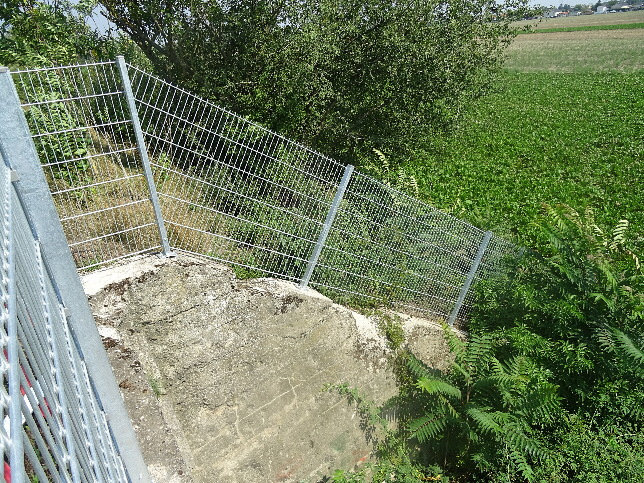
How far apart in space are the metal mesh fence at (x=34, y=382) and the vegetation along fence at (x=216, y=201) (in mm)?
2091

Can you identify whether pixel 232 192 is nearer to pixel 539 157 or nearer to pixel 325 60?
pixel 325 60

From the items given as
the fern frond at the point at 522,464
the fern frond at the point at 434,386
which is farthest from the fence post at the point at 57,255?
the fern frond at the point at 522,464

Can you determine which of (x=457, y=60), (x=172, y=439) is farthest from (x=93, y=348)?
(x=457, y=60)

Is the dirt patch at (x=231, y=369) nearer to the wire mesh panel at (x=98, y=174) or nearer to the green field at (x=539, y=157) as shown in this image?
the wire mesh panel at (x=98, y=174)

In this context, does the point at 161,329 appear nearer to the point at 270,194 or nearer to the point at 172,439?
the point at 172,439

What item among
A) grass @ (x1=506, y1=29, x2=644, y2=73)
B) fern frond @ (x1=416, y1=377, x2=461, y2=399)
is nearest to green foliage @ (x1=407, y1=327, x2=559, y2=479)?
fern frond @ (x1=416, y1=377, x2=461, y2=399)

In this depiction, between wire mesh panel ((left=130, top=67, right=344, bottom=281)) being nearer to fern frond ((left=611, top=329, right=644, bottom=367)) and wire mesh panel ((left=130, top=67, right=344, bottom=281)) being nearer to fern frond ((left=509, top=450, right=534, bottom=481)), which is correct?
fern frond ((left=509, top=450, right=534, bottom=481))

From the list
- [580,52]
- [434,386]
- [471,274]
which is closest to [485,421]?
[434,386]

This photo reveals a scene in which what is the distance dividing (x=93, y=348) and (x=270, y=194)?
8.90ft

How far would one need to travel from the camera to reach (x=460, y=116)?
1082 centimetres

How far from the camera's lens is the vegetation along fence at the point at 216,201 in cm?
406

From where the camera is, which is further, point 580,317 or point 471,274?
point 471,274

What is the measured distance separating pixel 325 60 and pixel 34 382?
7.86m

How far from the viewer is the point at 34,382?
46.7 inches
